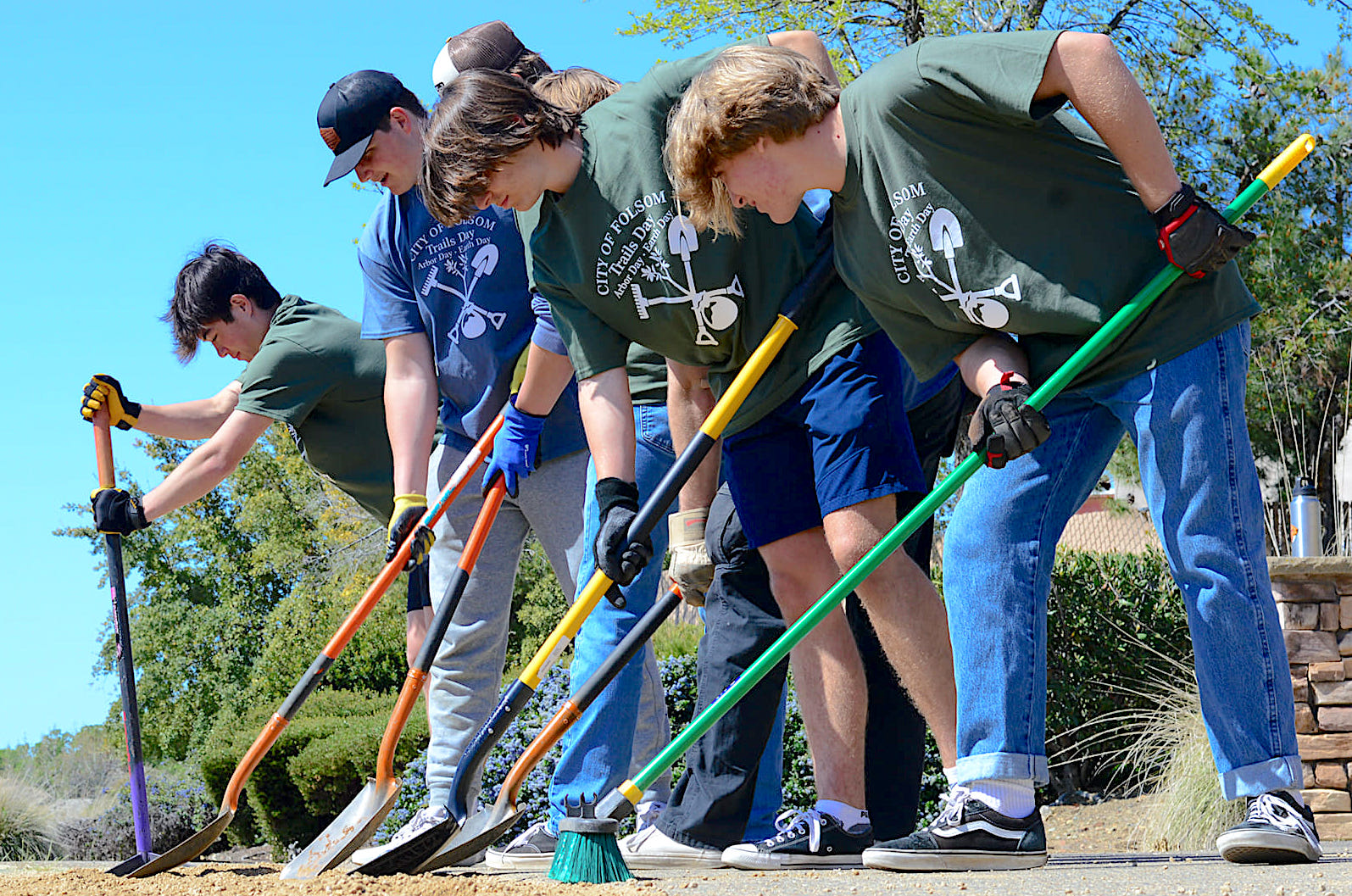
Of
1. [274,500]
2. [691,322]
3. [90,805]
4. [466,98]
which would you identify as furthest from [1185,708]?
[274,500]

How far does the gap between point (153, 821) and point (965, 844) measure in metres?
9.94

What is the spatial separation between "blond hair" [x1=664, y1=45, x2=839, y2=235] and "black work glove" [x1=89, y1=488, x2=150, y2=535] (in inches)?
96.9

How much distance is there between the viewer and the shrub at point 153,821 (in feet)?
31.2

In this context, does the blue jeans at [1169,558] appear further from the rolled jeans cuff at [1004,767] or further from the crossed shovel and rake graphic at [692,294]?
the crossed shovel and rake graphic at [692,294]

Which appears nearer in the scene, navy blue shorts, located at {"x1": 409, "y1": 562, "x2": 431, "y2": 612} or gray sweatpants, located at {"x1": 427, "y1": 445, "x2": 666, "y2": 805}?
gray sweatpants, located at {"x1": 427, "y1": 445, "x2": 666, "y2": 805}

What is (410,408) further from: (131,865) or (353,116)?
(131,865)

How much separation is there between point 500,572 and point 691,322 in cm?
123

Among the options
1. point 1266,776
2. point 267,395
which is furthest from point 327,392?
point 1266,776

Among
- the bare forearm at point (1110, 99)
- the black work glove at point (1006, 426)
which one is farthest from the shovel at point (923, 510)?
the bare forearm at point (1110, 99)

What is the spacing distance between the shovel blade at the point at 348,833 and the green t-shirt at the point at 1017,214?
6.61 feet

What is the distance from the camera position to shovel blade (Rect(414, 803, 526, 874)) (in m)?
3.18

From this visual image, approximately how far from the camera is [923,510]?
8.47 ft

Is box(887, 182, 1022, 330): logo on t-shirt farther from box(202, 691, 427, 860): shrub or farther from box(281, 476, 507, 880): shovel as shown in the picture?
box(202, 691, 427, 860): shrub

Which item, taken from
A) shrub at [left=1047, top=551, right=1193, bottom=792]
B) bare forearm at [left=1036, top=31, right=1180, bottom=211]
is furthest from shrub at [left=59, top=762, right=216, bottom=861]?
bare forearm at [left=1036, top=31, right=1180, bottom=211]
